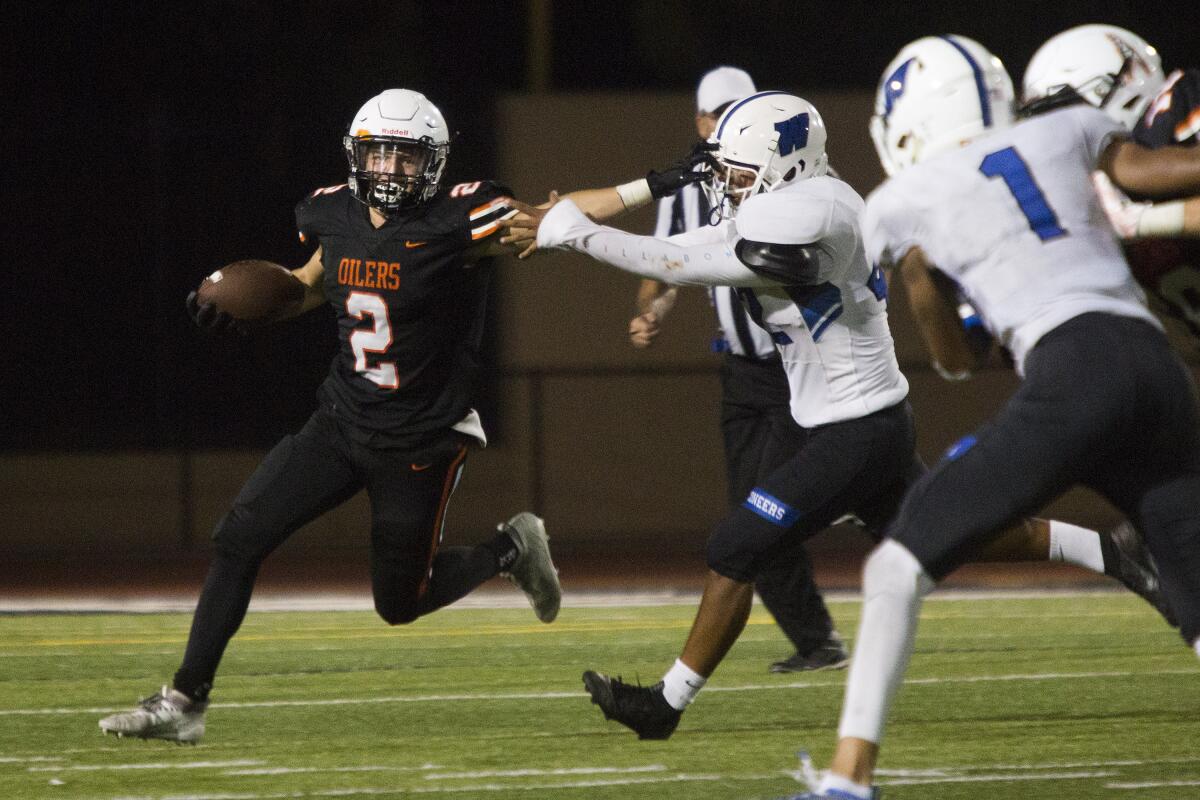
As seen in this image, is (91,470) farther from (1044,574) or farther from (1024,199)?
(1024,199)

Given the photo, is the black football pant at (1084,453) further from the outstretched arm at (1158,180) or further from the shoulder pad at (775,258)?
the shoulder pad at (775,258)

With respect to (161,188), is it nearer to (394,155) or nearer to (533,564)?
(533,564)

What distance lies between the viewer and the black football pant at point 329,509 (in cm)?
474

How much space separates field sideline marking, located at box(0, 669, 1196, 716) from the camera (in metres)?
5.38

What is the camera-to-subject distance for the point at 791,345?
15.0 ft

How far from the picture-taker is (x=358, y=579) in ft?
33.4

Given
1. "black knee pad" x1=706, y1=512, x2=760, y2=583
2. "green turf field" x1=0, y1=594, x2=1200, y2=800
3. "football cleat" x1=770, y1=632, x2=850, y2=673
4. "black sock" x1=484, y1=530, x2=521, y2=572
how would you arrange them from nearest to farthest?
1. "green turf field" x1=0, y1=594, x2=1200, y2=800
2. "black knee pad" x1=706, y1=512, x2=760, y2=583
3. "black sock" x1=484, y1=530, x2=521, y2=572
4. "football cleat" x1=770, y1=632, x2=850, y2=673

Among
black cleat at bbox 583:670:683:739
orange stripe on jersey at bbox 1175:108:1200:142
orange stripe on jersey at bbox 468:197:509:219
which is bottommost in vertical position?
black cleat at bbox 583:670:683:739

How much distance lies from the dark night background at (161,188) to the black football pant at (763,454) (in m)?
5.88

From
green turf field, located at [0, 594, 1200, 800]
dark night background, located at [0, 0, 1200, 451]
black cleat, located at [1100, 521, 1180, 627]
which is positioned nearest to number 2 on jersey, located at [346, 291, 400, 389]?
green turf field, located at [0, 594, 1200, 800]

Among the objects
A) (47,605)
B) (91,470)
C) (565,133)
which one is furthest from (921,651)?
(91,470)

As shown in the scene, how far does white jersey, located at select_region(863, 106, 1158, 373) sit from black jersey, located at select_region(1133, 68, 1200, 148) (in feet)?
1.11

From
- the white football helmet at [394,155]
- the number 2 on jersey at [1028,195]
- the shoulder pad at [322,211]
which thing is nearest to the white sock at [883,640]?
the number 2 on jersey at [1028,195]

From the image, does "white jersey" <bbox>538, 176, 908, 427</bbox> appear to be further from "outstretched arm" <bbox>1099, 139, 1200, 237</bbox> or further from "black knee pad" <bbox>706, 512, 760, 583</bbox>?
"outstretched arm" <bbox>1099, 139, 1200, 237</bbox>
